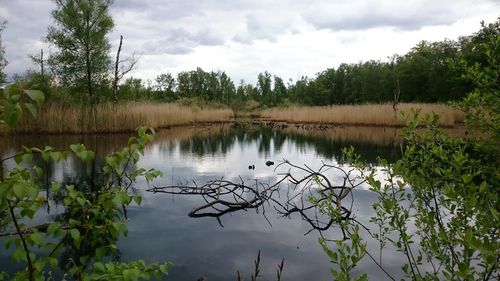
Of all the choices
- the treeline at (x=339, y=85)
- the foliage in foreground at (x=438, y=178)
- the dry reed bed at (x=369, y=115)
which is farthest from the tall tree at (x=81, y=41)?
the foliage in foreground at (x=438, y=178)

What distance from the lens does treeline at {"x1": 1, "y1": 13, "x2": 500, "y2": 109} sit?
2633 centimetres

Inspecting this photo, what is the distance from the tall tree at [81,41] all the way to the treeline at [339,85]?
829 millimetres

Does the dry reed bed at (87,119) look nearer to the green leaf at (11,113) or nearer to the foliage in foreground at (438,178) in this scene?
the foliage in foreground at (438,178)

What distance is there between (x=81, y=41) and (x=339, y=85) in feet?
150

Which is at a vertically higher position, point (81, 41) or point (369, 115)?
point (81, 41)

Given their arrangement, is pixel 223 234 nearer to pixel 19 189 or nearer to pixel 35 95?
pixel 19 189

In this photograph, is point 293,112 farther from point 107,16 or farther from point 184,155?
point 184,155

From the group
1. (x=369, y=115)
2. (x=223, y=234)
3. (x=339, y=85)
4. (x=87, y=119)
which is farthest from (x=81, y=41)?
(x=339, y=85)

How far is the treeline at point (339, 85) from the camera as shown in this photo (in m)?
26.3

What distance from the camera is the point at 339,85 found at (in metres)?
61.6

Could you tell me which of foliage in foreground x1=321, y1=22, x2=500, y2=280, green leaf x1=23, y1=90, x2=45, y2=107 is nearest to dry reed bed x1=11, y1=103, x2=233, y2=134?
foliage in foreground x1=321, y1=22, x2=500, y2=280

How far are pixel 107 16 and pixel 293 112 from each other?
1831cm

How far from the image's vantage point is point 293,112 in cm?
3550

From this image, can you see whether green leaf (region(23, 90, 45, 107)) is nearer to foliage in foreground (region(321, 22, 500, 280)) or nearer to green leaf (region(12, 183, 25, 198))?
green leaf (region(12, 183, 25, 198))
